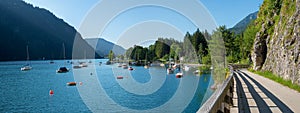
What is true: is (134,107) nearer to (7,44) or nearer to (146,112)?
(146,112)

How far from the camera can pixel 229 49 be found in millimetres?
80188

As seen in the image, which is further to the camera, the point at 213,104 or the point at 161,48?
the point at 161,48

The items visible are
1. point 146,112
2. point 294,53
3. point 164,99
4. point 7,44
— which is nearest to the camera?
point 294,53

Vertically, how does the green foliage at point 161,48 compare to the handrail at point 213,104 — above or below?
above

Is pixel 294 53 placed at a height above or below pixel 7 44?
below

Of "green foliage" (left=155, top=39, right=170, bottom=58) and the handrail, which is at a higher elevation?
"green foliage" (left=155, top=39, right=170, bottom=58)

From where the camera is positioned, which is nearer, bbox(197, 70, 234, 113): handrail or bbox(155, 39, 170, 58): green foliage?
bbox(197, 70, 234, 113): handrail

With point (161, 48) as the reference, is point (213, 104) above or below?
below

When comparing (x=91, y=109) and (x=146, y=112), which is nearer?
(x=146, y=112)

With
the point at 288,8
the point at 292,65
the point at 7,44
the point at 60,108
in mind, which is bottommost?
the point at 60,108

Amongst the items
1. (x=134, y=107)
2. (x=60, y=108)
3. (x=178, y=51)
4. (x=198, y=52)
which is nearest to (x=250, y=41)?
(x=134, y=107)

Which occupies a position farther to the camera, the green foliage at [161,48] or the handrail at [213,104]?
the green foliage at [161,48]

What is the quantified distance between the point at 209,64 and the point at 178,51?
135 ft

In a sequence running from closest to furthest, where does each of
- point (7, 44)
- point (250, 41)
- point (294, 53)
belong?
1. point (294, 53)
2. point (250, 41)
3. point (7, 44)
